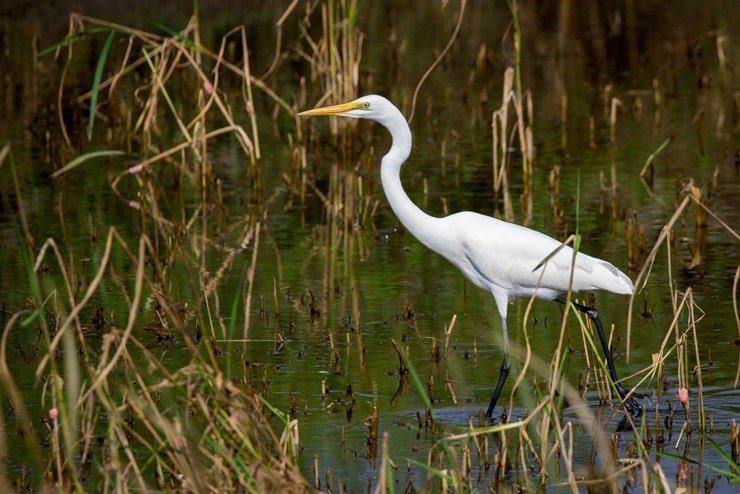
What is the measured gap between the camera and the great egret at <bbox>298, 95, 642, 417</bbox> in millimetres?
6246

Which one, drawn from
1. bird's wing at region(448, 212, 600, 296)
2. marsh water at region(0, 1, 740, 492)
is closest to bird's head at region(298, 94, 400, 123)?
bird's wing at region(448, 212, 600, 296)

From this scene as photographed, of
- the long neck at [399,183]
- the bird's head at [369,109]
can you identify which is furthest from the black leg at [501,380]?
the bird's head at [369,109]

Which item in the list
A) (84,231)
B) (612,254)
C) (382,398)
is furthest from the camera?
(84,231)

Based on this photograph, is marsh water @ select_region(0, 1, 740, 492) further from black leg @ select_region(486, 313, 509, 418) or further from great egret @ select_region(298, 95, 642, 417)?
great egret @ select_region(298, 95, 642, 417)

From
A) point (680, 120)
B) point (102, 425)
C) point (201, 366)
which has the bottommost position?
point (102, 425)

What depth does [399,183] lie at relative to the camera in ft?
21.0

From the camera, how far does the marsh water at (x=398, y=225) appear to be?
6.07 metres

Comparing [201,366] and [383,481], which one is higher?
[201,366]

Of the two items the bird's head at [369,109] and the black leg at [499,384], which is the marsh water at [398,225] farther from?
the bird's head at [369,109]

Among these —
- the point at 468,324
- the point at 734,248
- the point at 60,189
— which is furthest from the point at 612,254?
the point at 60,189

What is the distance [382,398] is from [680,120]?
791cm

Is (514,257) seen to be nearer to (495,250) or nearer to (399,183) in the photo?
(495,250)

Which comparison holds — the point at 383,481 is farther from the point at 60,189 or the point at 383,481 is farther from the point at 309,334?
the point at 60,189

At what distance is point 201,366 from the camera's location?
4.09 metres
